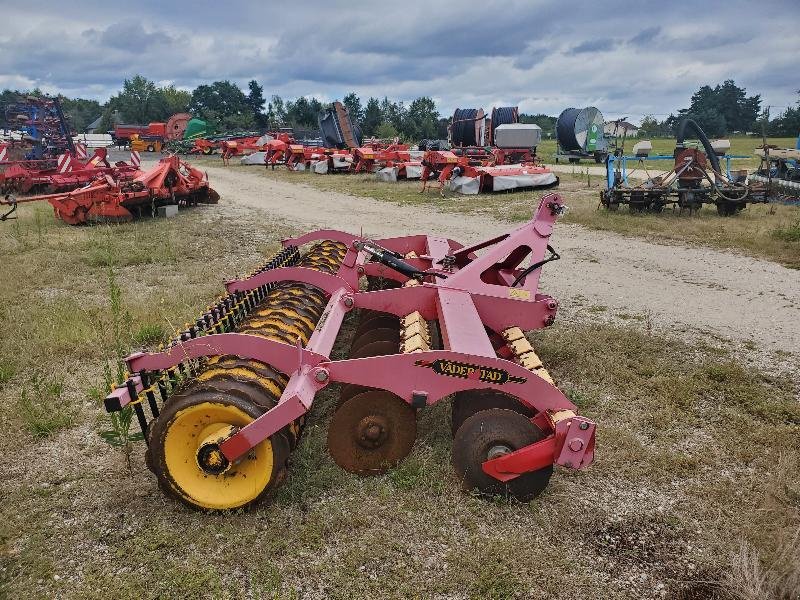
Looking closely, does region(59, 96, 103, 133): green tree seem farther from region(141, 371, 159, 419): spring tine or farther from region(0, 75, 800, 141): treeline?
region(141, 371, 159, 419): spring tine

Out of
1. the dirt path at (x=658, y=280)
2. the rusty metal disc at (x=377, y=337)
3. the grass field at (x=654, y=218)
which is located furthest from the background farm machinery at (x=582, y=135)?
the rusty metal disc at (x=377, y=337)

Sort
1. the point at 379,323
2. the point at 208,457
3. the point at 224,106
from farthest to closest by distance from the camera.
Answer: the point at 224,106
the point at 379,323
the point at 208,457

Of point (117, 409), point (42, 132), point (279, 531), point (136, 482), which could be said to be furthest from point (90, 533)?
point (42, 132)

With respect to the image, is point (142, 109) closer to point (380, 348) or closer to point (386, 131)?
point (386, 131)

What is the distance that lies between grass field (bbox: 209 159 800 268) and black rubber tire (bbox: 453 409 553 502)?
24.8ft

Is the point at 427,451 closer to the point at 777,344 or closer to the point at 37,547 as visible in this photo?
the point at 37,547

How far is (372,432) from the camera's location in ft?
11.3

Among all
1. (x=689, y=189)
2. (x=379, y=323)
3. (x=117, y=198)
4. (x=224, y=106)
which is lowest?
(x=379, y=323)


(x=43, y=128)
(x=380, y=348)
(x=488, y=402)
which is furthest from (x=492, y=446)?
(x=43, y=128)

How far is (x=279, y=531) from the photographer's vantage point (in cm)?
306

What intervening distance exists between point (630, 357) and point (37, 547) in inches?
185

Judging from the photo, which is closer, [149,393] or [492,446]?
[492,446]

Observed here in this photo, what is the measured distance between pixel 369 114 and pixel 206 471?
195 feet

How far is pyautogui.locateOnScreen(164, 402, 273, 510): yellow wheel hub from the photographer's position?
10.2ft
